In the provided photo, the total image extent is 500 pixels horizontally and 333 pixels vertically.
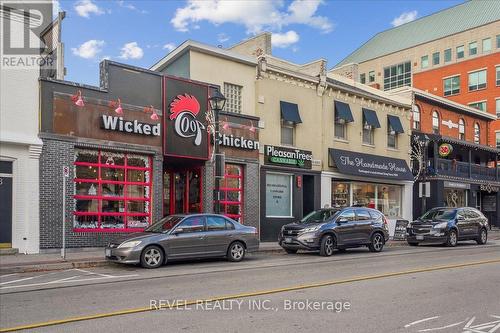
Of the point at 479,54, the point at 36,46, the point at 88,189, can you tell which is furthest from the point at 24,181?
the point at 479,54

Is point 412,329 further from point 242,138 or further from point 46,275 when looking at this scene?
point 242,138

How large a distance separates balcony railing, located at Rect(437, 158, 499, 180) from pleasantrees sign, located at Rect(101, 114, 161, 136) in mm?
20306

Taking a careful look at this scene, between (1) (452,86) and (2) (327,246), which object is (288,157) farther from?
(1) (452,86)

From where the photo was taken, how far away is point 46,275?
1203 cm

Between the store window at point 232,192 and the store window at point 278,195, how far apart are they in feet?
4.85

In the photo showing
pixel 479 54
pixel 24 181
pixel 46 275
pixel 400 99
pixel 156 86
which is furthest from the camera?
pixel 479 54

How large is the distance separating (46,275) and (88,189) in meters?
5.39

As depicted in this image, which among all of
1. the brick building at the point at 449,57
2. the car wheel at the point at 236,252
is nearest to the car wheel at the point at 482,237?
the car wheel at the point at 236,252

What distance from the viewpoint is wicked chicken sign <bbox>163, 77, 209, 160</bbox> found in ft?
62.3

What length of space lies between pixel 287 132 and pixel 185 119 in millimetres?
5953

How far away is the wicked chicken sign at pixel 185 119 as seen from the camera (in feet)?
62.3

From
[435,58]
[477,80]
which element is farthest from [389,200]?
[435,58]

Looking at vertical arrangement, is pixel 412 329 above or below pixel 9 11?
below

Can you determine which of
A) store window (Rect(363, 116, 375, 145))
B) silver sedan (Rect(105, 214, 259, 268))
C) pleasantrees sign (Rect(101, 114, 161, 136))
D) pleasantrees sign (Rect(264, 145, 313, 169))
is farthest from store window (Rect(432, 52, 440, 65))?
silver sedan (Rect(105, 214, 259, 268))
